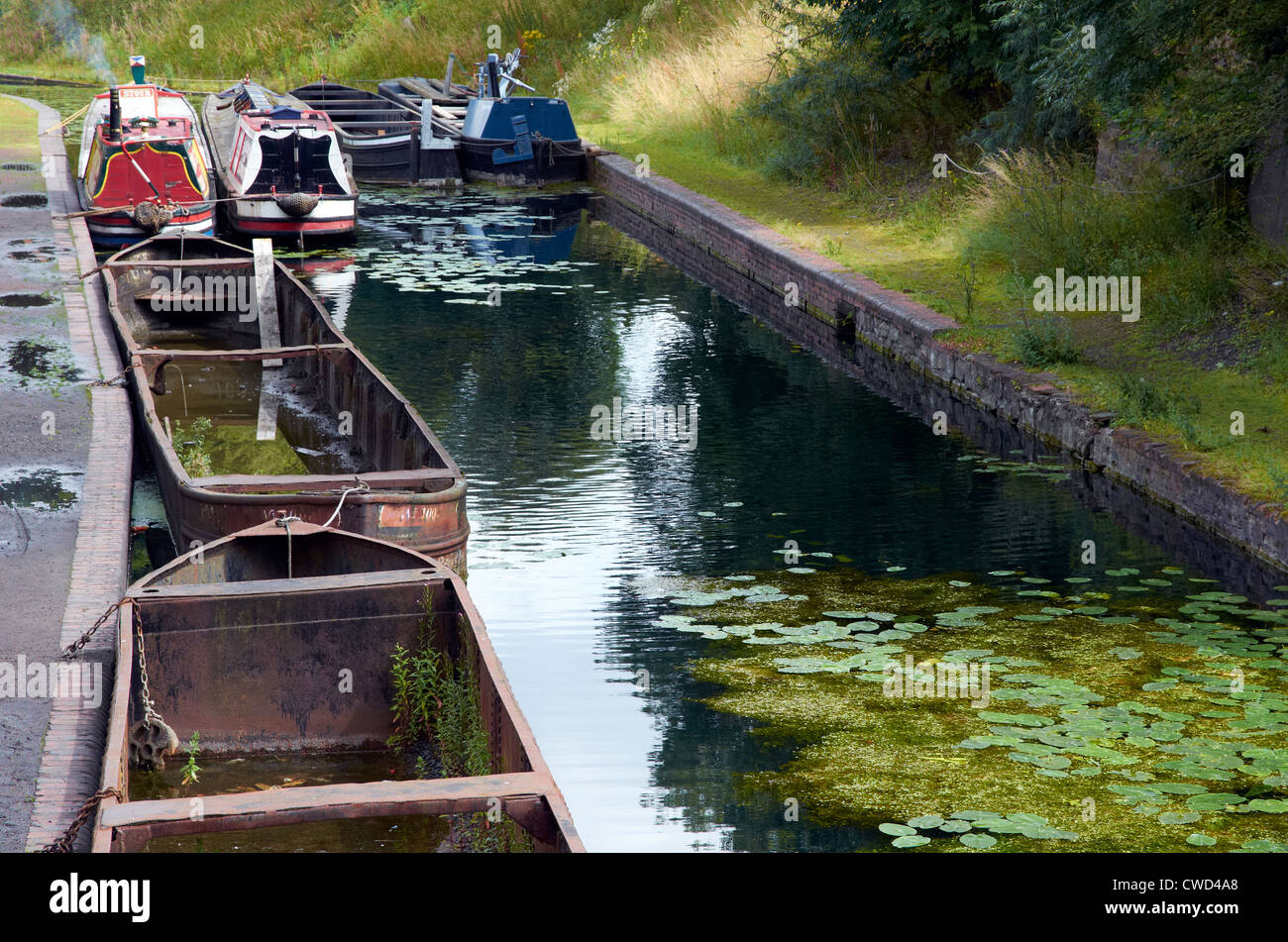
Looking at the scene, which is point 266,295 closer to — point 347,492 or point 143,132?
point 143,132

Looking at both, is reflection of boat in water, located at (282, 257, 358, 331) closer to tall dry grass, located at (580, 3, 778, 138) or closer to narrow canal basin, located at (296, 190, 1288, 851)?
narrow canal basin, located at (296, 190, 1288, 851)

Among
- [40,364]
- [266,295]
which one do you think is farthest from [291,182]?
Result: [40,364]

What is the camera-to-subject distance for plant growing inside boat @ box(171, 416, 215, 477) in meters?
11.9

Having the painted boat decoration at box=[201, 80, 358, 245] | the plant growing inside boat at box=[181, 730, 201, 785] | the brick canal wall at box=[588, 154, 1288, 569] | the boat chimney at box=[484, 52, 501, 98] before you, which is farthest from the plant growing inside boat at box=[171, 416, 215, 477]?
the boat chimney at box=[484, 52, 501, 98]

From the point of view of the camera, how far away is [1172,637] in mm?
8984

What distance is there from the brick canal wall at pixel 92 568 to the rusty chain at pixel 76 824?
89mm

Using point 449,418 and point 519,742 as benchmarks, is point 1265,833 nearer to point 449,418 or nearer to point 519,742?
point 519,742

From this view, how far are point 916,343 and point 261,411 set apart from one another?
645 cm

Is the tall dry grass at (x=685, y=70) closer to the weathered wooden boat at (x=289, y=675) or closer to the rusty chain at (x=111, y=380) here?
the rusty chain at (x=111, y=380)

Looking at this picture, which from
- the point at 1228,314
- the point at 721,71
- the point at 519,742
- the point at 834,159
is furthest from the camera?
the point at 721,71

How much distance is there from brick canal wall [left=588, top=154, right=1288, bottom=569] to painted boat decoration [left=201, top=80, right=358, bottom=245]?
5.11m

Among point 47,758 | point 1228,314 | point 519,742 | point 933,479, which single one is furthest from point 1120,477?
point 47,758

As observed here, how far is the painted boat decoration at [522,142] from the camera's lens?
92.1 ft
